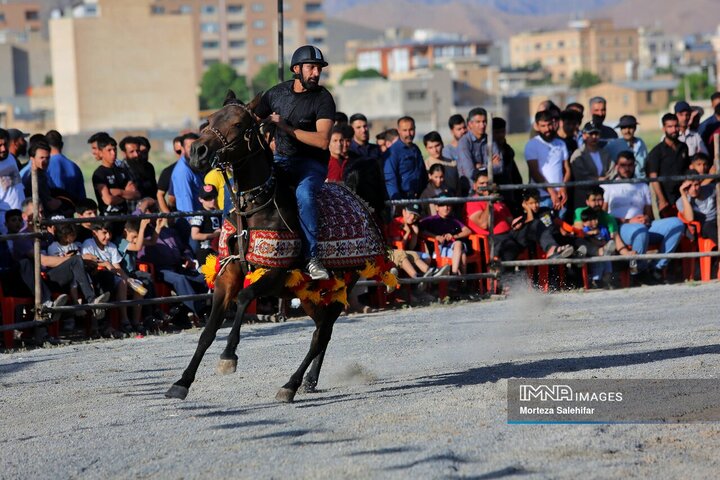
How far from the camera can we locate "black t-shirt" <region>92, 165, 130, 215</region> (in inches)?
539

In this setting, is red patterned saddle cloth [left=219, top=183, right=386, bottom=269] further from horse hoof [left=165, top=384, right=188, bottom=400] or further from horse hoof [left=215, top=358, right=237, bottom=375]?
horse hoof [left=165, top=384, right=188, bottom=400]

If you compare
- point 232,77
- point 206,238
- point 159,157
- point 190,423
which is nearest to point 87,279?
point 206,238

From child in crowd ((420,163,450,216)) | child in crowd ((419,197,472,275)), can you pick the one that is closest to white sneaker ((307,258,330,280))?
child in crowd ((419,197,472,275))

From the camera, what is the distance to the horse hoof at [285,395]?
29.7ft

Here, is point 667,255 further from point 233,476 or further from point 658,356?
point 233,476

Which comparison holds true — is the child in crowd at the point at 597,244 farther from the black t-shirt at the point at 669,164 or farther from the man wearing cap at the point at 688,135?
the man wearing cap at the point at 688,135

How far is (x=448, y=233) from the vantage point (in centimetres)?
1473

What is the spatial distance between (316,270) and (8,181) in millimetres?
5166

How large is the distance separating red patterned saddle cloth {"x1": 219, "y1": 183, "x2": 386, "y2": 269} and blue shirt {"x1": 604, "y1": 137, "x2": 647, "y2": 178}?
7.13m

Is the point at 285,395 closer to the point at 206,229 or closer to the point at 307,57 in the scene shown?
the point at 307,57

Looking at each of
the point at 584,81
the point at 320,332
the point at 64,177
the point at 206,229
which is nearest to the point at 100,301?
the point at 206,229

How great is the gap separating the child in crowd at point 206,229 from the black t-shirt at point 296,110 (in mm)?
4084

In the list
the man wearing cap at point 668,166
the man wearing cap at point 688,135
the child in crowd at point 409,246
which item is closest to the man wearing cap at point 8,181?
the child in crowd at point 409,246

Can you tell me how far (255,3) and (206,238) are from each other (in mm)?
179455
